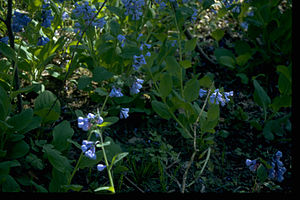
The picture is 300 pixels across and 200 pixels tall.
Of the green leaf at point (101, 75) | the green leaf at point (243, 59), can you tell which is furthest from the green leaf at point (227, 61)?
the green leaf at point (101, 75)

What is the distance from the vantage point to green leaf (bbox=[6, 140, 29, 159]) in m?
1.61

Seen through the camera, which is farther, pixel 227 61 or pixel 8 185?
pixel 227 61

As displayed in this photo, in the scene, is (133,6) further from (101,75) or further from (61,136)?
(61,136)

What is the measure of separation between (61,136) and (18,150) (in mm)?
202

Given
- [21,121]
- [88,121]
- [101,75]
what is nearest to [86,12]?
[101,75]

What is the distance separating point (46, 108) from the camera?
1738mm

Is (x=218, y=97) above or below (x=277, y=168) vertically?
above

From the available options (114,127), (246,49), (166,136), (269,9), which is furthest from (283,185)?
(269,9)

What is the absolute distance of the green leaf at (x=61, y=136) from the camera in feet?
5.50

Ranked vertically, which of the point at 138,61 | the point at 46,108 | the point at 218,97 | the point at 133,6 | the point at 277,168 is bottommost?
the point at 277,168

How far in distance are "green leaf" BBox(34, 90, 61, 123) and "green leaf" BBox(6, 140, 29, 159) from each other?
0.19 meters

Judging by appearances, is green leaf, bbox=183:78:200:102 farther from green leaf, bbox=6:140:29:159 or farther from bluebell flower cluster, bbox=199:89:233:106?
green leaf, bbox=6:140:29:159

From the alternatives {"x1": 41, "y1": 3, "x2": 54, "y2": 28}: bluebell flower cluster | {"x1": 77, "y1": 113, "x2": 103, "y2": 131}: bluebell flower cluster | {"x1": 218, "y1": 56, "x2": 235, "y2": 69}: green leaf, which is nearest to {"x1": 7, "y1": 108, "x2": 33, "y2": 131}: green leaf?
{"x1": 77, "y1": 113, "x2": 103, "y2": 131}: bluebell flower cluster

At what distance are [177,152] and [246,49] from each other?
3.68 ft
